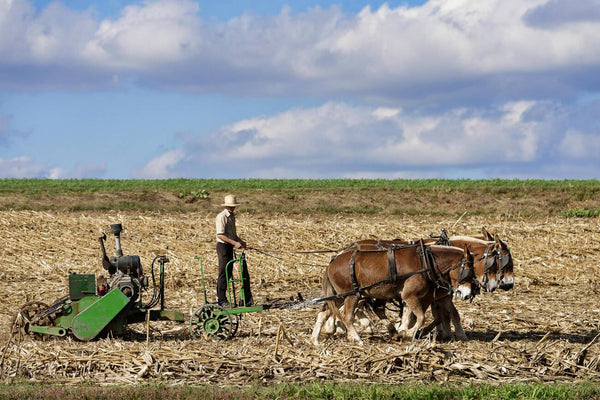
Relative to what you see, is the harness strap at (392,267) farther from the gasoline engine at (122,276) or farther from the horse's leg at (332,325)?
the gasoline engine at (122,276)

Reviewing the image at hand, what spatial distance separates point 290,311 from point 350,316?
10.9 ft

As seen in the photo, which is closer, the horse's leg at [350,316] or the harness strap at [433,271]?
the horse's leg at [350,316]

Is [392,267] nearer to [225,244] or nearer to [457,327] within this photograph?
[457,327]

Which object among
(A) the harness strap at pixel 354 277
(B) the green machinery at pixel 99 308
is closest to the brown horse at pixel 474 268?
(A) the harness strap at pixel 354 277

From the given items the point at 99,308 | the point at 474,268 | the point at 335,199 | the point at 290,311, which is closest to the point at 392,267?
the point at 474,268

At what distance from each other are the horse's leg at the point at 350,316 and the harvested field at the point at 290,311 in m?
0.16

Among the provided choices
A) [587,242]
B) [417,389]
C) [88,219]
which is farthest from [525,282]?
[88,219]

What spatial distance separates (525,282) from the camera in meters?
19.5

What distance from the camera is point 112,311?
41.0ft

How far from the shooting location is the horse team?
12.5 meters

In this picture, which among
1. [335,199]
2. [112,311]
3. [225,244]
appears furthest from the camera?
[335,199]

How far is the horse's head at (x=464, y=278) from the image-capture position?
1246cm

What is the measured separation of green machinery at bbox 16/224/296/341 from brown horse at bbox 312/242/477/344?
1.21m

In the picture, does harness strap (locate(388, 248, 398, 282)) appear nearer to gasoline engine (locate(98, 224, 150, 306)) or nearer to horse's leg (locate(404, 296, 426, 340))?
horse's leg (locate(404, 296, 426, 340))
